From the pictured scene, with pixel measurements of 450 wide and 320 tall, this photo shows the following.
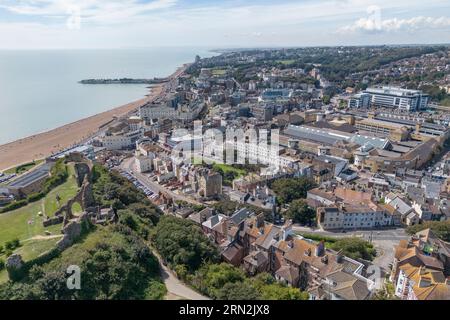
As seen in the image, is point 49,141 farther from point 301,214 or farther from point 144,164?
point 301,214

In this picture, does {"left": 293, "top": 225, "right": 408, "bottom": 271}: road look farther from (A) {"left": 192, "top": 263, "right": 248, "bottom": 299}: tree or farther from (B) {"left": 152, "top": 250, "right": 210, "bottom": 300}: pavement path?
(B) {"left": 152, "top": 250, "right": 210, "bottom": 300}: pavement path

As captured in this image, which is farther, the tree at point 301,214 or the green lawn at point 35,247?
the tree at point 301,214

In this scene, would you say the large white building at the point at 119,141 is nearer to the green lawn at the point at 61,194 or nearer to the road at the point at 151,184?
the road at the point at 151,184

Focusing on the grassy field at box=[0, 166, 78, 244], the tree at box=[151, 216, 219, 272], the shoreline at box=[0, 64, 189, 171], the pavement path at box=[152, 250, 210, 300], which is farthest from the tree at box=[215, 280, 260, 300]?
the shoreline at box=[0, 64, 189, 171]

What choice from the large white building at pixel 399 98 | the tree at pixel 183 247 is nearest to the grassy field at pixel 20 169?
the tree at pixel 183 247

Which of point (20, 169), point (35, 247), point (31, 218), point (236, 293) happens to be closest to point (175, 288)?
point (236, 293)
